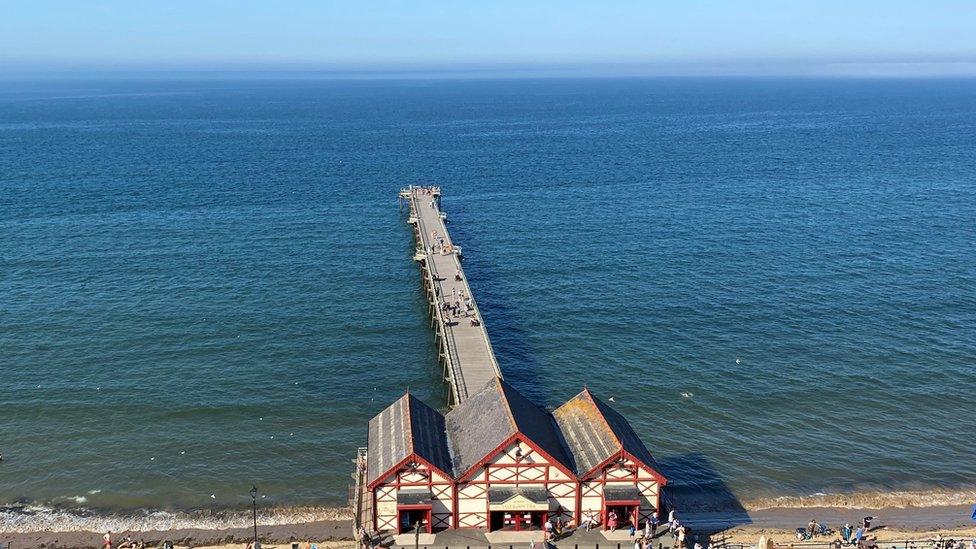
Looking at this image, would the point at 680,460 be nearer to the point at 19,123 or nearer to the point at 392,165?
the point at 392,165

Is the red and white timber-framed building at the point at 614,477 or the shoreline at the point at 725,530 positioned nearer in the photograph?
the red and white timber-framed building at the point at 614,477

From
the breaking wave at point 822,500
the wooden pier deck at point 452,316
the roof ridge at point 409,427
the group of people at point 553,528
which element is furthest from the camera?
the wooden pier deck at point 452,316

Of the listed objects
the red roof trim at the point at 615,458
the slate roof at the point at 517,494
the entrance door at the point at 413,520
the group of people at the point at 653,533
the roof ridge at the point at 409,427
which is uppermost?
the roof ridge at the point at 409,427

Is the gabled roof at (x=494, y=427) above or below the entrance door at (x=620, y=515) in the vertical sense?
above

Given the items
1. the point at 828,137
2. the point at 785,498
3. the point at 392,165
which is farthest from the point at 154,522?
the point at 828,137

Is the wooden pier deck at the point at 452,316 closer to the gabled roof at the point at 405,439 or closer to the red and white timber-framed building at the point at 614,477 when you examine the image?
the gabled roof at the point at 405,439

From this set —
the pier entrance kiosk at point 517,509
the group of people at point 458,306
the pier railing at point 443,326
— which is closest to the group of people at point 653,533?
the pier entrance kiosk at point 517,509

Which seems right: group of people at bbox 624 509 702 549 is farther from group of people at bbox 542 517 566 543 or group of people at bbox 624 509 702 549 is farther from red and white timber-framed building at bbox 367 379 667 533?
group of people at bbox 542 517 566 543
